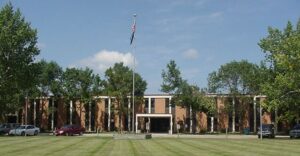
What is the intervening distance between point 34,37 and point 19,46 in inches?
95.0

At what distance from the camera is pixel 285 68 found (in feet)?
192

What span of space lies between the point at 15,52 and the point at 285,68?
117 feet

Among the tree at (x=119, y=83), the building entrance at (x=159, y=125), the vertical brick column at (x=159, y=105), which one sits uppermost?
the tree at (x=119, y=83)

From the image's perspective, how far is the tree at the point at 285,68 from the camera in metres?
57.1

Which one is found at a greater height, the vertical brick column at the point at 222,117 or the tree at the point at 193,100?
the tree at the point at 193,100

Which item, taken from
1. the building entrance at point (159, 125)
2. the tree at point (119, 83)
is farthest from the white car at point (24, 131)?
the building entrance at point (159, 125)

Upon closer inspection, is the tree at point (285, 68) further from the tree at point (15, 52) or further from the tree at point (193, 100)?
the tree at point (15, 52)

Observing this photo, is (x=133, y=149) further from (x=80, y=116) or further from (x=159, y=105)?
(x=80, y=116)

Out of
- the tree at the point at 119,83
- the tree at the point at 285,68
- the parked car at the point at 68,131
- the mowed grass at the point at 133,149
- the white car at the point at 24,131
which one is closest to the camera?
the mowed grass at the point at 133,149

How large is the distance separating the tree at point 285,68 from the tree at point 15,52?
3164 centimetres

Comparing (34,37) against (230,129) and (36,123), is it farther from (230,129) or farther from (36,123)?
(230,129)

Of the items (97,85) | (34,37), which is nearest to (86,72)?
(97,85)

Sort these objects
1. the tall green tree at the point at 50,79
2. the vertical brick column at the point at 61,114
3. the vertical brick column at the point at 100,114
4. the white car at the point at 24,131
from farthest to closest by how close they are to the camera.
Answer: the vertical brick column at the point at 61,114
the vertical brick column at the point at 100,114
the tall green tree at the point at 50,79
the white car at the point at 24,131

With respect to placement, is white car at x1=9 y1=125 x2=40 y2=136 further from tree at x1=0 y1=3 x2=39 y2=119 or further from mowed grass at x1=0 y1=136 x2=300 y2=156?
mowed grass at x1=0 y1=136 x2=300 y2=156
